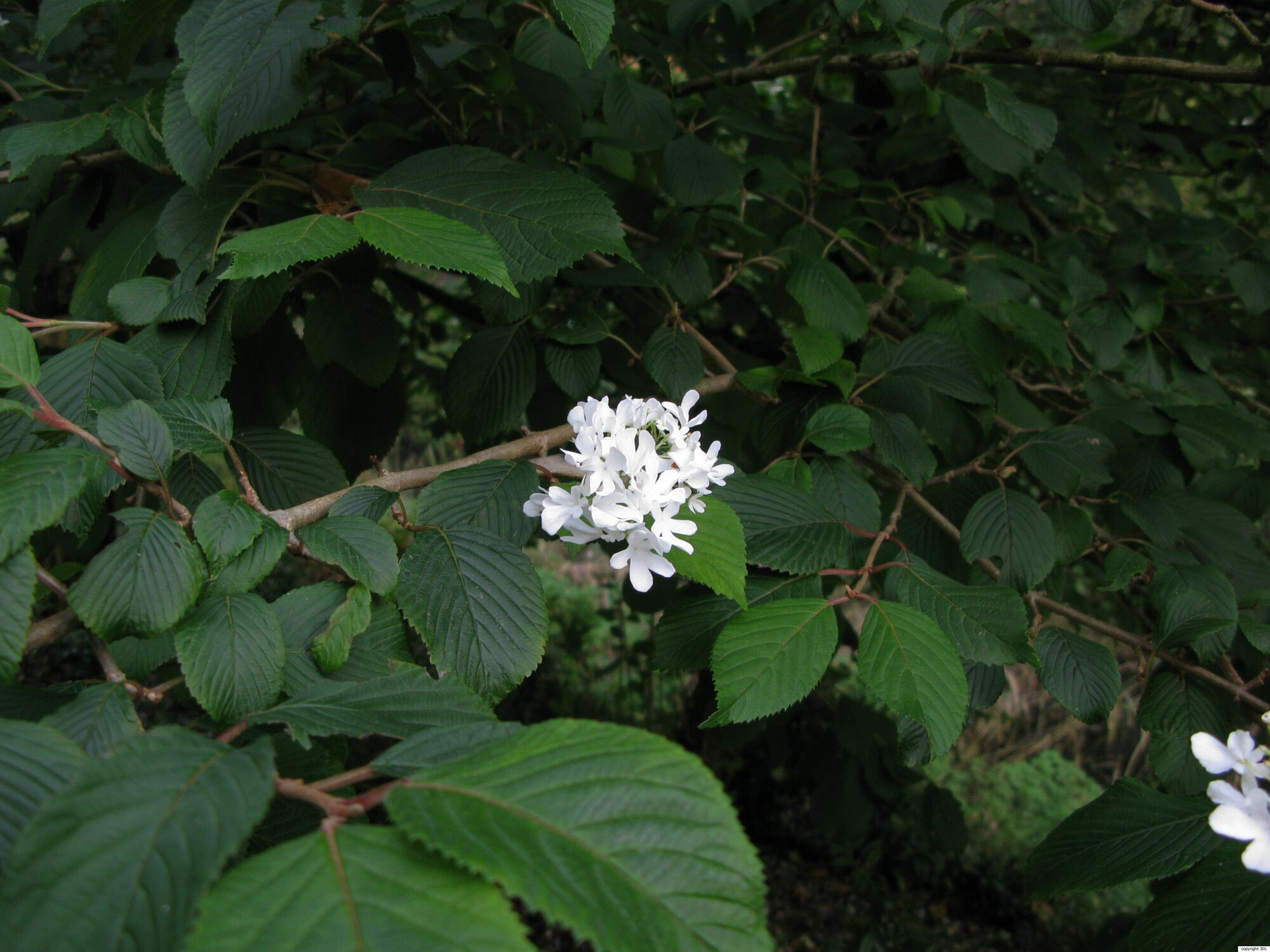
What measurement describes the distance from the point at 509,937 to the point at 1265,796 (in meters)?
0.54

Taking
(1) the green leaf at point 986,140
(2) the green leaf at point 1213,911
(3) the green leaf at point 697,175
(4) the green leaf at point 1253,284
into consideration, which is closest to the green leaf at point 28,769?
(2) the green leaf at point 1213,911

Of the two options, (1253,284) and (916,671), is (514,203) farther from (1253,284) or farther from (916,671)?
(1253,284)

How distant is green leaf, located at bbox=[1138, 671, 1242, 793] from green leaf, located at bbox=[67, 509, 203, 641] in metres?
1.05

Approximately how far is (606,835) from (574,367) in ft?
2.73

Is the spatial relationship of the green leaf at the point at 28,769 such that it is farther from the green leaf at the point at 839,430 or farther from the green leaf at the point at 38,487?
the green leaf at the point at 839,430

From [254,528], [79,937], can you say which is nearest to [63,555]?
[254,528]

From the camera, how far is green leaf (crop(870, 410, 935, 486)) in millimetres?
1115

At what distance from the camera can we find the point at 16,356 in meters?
0.68

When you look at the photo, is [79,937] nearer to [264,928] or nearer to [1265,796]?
[264,928]

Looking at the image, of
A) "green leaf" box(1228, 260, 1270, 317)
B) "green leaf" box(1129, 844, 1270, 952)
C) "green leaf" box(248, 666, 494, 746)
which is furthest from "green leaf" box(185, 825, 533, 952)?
"green leaf" box(1228, 260, 1270, 317)

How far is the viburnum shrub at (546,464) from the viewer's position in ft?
1.50

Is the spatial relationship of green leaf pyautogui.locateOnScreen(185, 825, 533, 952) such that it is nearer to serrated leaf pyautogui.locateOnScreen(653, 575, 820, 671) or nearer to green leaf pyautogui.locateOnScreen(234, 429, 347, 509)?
serrated leaf pyautogui.locateOnScreen(653, 575, 820, 671)

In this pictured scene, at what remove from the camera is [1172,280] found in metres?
1.71

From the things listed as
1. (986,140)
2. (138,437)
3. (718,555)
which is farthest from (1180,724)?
(138,437)
